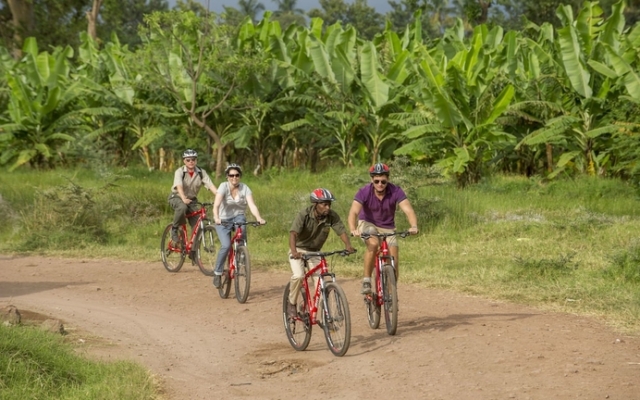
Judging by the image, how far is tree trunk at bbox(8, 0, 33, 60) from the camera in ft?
111

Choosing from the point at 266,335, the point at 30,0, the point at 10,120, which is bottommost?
the point at 266,335

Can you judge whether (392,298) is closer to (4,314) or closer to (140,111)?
(4,314)

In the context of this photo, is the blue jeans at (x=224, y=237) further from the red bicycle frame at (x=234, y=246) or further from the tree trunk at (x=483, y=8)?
the tree trunk at (x=483, y=8)

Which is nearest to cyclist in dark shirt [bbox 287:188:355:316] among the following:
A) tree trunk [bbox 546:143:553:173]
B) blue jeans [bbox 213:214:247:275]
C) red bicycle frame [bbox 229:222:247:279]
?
red bicycle frame [bbox 229:222:247:279]

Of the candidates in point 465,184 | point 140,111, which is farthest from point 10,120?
point 465,184

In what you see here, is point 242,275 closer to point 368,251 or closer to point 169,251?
point 368,251

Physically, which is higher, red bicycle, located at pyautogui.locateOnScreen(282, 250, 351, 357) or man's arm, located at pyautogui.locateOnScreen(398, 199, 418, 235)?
man's arm, located at pyautogui.locateOnScreen(398, 199, 418, 235)

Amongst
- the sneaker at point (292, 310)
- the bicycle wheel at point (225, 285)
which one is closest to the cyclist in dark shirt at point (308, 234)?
the sneaker at point (292, 310)

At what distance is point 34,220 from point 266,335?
9116mm

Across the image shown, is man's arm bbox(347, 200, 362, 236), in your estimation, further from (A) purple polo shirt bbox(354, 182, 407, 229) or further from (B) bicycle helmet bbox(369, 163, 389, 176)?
(B) bicycle helmet bbox(369, 163, 389, 176)

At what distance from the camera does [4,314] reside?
998cm

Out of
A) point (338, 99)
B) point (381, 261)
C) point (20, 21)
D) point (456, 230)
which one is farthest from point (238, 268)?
point (20, 21)

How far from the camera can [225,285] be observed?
12.3m

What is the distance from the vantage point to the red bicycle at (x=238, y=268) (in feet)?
38.3
